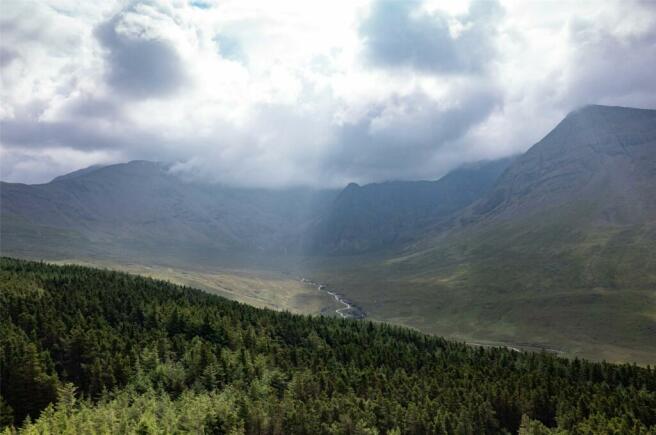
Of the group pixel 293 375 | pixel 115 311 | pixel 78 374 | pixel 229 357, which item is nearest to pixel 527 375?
pixel 293 375

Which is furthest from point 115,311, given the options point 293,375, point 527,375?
point 527,375

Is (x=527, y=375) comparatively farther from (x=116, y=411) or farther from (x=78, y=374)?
(x=78, y=374)

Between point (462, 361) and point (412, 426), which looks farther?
point (462, 361)


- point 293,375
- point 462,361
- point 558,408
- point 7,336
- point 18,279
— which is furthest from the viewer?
point 18,279

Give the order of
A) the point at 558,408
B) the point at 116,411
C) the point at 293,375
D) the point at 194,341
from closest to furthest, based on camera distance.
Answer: the point at 116,411, the point at 558,408, the point at 293,375, the point at 194,341

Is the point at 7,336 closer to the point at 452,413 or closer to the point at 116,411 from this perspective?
the point at 116,411

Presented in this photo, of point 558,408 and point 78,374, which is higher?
point 558,408
